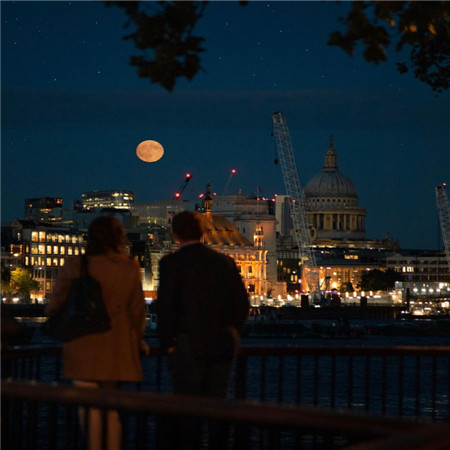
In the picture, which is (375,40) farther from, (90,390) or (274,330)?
(274,330)

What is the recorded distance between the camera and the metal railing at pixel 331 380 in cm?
825

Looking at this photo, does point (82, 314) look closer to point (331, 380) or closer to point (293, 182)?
point (331, 380)

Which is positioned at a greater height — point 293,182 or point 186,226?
point 293,182

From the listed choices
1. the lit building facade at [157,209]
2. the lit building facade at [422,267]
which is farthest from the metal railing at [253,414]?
the lit building facade at [157,209]

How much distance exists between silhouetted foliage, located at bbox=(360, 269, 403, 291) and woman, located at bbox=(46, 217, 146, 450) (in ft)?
488

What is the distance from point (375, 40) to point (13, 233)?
427 ft

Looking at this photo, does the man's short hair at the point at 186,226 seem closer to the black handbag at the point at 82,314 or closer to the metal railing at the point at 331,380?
the black handbag at the point at 82,314

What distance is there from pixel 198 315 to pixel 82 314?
675 millimetres

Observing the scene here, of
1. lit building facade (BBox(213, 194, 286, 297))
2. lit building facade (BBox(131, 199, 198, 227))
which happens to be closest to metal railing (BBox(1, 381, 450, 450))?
lit building facade (BBox(213, 194, 286, 297))

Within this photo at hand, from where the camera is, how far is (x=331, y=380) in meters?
8.71

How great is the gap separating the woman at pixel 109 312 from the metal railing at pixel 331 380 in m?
1.02

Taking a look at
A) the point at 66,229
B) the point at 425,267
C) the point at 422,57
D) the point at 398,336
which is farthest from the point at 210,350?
the point at 425,267

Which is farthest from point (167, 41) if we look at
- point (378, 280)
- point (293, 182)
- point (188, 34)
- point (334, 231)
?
point (334, 231)

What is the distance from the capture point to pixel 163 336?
22.4ft
